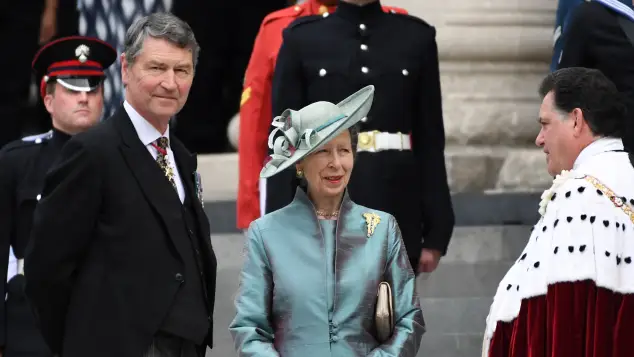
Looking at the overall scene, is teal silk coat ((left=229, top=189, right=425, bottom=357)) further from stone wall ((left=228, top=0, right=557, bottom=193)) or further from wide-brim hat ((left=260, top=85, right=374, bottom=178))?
stone wall ((left=228, top=0, right=557, bottom=193))

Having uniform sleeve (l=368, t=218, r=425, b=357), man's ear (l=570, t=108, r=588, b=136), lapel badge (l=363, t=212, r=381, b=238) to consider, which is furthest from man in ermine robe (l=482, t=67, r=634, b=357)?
lapel badge (l=363, t=212, r=381, b=238)

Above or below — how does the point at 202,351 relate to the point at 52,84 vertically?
below

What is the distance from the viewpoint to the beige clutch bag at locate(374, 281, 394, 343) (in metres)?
4.48

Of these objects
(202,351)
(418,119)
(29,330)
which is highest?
(418,119)

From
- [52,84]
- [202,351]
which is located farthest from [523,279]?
[52,84]

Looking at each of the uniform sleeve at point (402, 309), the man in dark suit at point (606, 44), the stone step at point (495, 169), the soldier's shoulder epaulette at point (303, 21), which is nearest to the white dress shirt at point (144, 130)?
the uniform sleeve at point (402, 309)

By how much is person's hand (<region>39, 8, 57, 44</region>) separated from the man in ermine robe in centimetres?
432

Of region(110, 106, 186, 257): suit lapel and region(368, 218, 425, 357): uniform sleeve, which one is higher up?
region(110, 106, 186, 257): suit lapel

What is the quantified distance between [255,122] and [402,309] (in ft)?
6.43

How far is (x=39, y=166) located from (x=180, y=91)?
4.17 feet

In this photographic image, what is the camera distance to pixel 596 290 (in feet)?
15.4

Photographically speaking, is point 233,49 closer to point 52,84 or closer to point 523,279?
point 52,84

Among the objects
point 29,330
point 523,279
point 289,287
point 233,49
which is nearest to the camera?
point 289,287

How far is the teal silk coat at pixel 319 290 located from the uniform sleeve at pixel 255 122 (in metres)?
1.75
